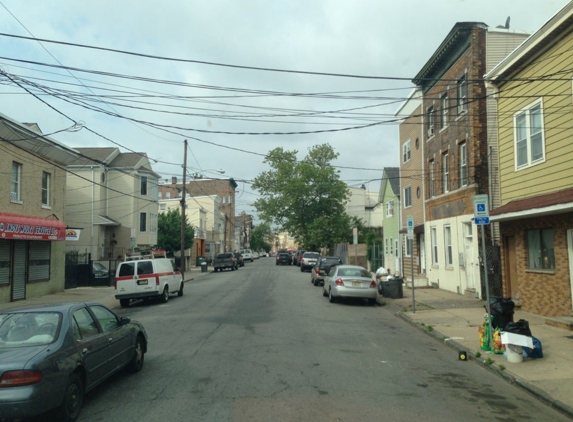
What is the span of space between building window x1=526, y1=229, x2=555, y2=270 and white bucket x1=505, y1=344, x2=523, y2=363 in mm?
5728

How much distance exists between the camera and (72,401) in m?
6.21

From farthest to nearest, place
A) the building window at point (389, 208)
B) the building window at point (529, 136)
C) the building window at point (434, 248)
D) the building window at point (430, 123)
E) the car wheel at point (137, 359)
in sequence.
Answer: the building window at point (389, 208) → the building window at point (430, 123) → the building window at point (434, 248) → the building window at point (529, 136) → the car wheel at point (137, 359)

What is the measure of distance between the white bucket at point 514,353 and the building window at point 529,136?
7.23 metres

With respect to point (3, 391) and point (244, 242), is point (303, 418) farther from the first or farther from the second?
point (244, 242)

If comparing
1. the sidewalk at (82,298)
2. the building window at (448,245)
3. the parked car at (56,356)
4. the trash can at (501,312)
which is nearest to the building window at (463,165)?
the building window at (448,245)

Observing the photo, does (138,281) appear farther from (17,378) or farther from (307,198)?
(307,198)

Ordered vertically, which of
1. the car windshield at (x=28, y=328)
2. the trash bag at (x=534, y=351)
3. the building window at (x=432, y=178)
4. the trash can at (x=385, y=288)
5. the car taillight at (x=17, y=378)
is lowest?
the trash bag at (x=534, y=351)

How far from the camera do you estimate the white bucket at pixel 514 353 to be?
9.31m

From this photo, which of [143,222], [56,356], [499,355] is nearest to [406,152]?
[499,355]

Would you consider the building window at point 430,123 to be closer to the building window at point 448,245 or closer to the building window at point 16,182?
the building window at point 448,245

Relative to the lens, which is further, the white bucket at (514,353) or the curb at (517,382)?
the white bucket at (514,353)

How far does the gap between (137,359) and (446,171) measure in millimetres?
18297

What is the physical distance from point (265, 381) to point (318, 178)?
178 ft

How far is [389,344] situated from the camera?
11.4 meters
